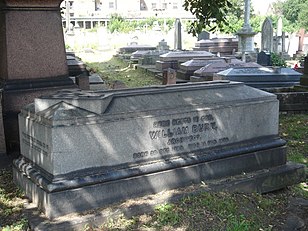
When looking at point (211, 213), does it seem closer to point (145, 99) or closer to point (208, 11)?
point (145, 99)

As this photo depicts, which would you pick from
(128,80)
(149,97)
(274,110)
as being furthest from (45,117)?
(128,80)

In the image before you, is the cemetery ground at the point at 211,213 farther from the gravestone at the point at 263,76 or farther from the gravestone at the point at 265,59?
the gravestone at the point at 265,59

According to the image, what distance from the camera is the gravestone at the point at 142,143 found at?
152 inches

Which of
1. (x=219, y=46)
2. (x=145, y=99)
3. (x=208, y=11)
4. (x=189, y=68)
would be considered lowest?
(x=189, y=68)

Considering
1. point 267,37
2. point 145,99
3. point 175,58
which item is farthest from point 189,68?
point 145,99

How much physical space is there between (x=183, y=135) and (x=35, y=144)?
59.4 inches

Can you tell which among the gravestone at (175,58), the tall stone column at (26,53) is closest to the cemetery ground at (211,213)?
the tall stone column at (26,53)

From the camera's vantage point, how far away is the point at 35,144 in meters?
4.16

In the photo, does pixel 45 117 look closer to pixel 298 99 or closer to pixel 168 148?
pixel 168 148

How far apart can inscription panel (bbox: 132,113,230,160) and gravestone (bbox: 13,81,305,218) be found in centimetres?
1

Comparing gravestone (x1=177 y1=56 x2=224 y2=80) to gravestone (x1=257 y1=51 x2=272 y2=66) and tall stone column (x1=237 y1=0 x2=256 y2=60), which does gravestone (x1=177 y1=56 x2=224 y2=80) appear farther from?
tall stone column (x1=237 y1=0 x2=256 y2=60)

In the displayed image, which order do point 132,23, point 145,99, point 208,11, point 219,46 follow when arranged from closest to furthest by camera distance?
point 145,99, point 208,11, point 219,46, point 132,23

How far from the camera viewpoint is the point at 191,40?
41.4 metres

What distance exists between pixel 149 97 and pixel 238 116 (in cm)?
110
